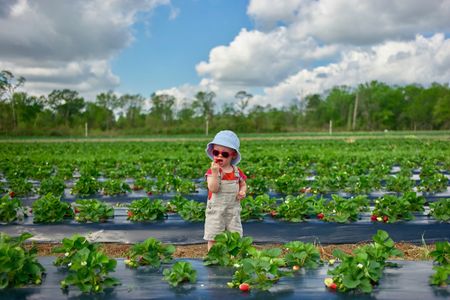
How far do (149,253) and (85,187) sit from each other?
19.7 feet

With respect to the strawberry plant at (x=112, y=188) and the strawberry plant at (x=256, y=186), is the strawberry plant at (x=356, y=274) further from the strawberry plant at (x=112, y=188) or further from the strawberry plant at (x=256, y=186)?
the strawberry plant at (x=112, y=188)

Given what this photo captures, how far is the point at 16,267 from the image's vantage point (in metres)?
3.83

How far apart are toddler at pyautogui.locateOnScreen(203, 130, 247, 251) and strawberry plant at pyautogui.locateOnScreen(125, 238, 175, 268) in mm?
592

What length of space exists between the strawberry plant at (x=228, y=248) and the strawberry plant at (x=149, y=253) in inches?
14.9

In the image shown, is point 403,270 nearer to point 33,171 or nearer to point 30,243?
point 30,243

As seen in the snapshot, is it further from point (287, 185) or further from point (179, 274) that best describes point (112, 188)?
point (179, 274)

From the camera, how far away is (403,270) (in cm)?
441

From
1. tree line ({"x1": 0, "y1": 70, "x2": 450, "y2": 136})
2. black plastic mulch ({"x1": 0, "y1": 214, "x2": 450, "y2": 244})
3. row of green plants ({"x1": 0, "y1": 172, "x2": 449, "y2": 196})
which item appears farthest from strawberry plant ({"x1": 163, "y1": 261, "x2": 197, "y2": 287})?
tree line ({"x1": 0, "y1": 70, "x2": 450, "y2": 136})

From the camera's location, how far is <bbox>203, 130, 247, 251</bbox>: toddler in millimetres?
4750

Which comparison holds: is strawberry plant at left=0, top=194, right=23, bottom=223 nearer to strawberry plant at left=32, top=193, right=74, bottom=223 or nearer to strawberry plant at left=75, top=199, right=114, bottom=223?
strawberry plant at left=32, top=193, right=74, bottom=223

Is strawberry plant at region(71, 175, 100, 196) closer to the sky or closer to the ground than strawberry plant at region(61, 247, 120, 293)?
closer to the ground

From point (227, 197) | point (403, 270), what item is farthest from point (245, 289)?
point (403, 270)

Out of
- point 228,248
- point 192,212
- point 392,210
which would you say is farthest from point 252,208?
point 228,248

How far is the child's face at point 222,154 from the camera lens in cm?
475
